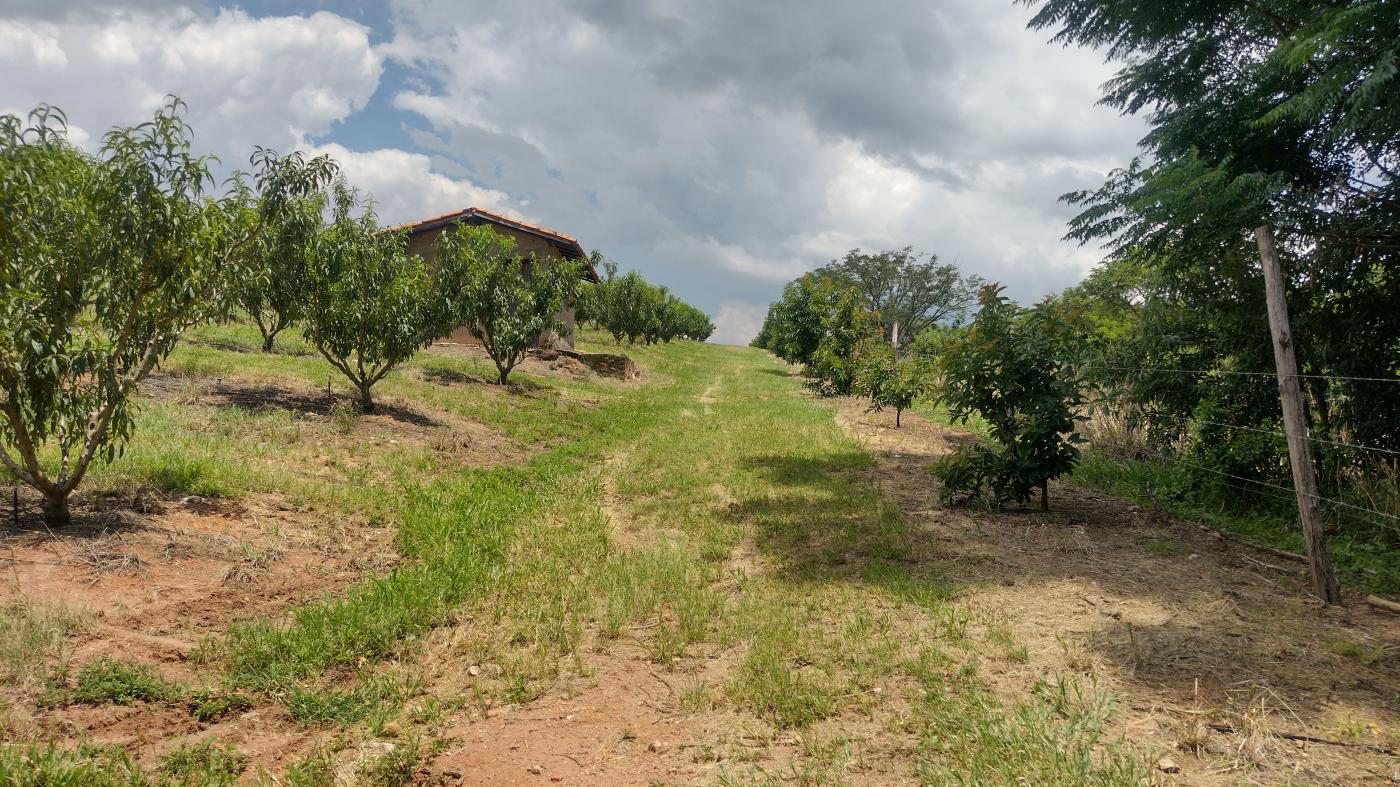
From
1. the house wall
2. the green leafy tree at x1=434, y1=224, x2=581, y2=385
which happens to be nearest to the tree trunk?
the green leafy tree at x1=434, y1=224, x2=581, y2=385

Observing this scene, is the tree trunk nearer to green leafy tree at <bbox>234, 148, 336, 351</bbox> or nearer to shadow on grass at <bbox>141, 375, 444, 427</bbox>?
green leafy tree at <bbox>234, 148, 336, 351</bbox>

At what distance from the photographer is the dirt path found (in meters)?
2.98

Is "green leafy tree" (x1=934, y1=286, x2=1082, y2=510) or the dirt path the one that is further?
"green leafy tree" (x1=934, y1=286, x2=1082, y2=510)

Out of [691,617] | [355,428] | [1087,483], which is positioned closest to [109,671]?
[691,617]

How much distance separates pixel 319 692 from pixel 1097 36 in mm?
11698

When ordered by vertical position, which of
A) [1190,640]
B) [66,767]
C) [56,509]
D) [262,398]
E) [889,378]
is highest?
[889,378]

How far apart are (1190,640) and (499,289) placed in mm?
14332

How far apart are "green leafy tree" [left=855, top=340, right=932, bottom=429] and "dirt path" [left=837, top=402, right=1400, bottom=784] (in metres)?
7.22

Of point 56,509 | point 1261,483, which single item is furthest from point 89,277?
point 1261,483

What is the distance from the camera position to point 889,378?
51.8 ft

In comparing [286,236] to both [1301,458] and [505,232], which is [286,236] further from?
[505,232]

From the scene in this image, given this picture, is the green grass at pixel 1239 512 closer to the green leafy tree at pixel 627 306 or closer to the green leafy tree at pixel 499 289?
the green leafy tree at pixel 499 289

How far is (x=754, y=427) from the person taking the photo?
1391 cm

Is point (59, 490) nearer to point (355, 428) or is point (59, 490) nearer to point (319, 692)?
point (319, 692)
